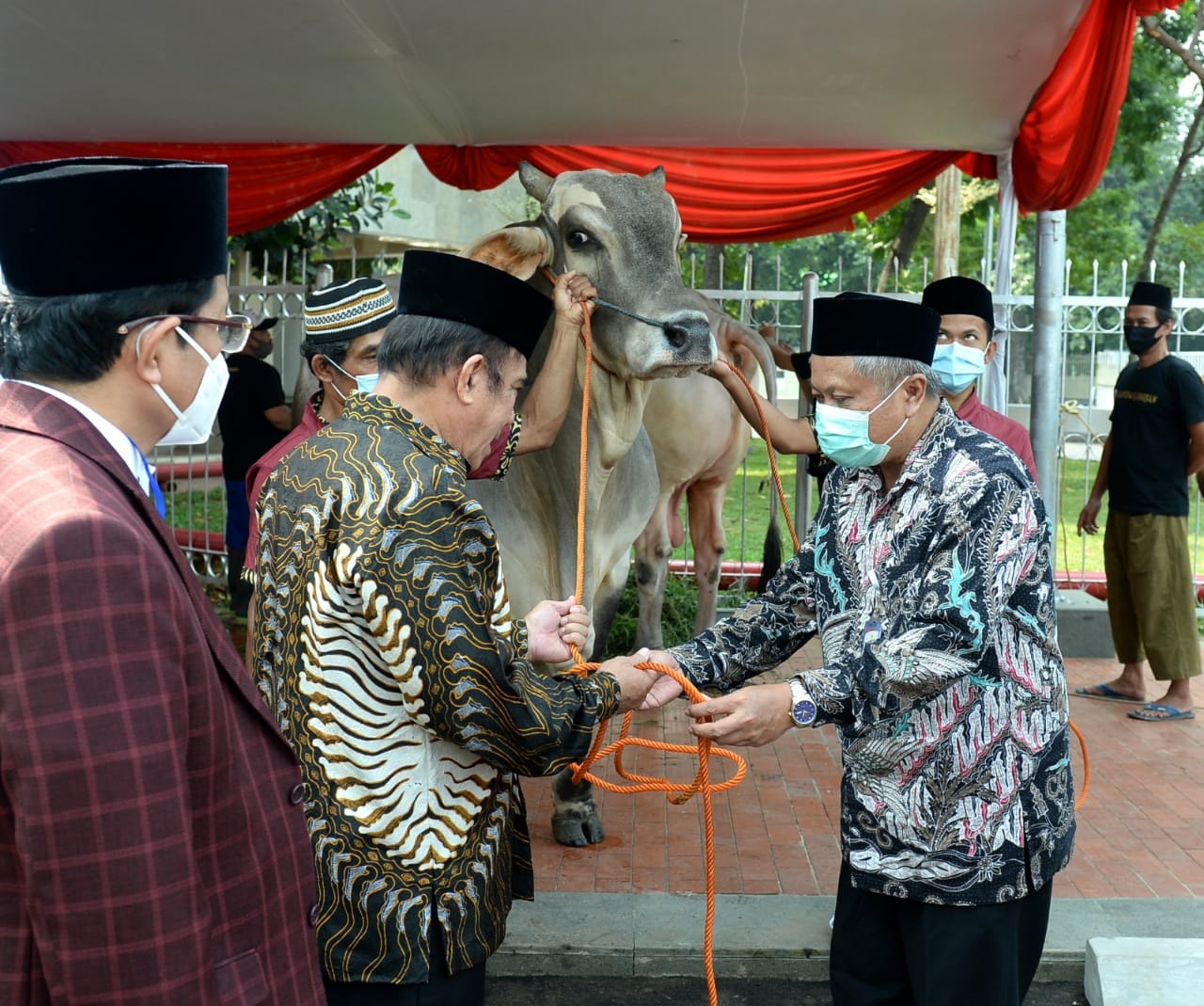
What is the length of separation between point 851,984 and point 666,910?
5.26 feet

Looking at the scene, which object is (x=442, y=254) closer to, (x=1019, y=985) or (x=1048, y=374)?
(x=1019, y=985)

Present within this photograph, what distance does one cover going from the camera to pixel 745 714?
2.50 meters

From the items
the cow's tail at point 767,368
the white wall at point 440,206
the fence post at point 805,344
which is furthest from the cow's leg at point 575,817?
the white wall at point 440,206

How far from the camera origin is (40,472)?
1.37m

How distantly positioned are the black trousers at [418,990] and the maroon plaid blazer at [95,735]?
677mm

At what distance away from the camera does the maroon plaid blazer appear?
129 cm

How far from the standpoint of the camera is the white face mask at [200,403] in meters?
1.57

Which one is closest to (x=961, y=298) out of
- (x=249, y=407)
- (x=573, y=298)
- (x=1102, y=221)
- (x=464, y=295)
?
(x=573, y=298)

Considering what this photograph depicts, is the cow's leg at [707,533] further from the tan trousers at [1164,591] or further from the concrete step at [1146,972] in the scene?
the concrete step at [1146,972]

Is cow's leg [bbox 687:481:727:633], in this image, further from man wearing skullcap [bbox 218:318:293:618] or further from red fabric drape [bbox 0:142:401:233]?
red fabric drape [bbox 0:142:401:233]

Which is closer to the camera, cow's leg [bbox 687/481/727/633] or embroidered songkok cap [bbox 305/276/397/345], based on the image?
embroidered songkok cap [bbox 305/276/397/345]

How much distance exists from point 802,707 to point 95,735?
1.55m

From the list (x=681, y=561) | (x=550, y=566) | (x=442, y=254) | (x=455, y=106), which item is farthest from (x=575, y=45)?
(x=681, y=561)

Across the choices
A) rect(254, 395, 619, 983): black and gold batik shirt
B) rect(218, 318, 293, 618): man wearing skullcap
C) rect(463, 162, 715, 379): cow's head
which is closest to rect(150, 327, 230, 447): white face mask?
rect(254, 395, 619, 983): black and gold batik shirt
